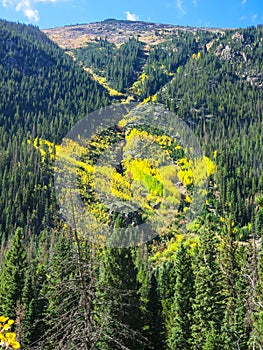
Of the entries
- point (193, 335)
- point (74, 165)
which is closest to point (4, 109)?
point (74, 165)

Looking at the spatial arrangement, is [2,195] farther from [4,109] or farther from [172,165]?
[4,109]

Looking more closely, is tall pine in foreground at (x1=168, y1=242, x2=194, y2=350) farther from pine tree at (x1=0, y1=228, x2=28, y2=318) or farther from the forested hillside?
pine tree at (x1=0, y1=228, x2=28, y2=318)

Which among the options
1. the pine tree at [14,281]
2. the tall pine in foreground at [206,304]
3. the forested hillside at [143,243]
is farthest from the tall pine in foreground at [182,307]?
the pine tree at [14,281]

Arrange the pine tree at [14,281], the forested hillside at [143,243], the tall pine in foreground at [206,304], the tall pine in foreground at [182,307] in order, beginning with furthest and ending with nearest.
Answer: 1. the pine tree at [14,281]
2. the tall pine in foreground at [182,307]
3. the tall pine in foreground at [206,304]
4. the forested hillside at [143,243]

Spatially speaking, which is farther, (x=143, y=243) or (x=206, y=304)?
(x=143, y=243)

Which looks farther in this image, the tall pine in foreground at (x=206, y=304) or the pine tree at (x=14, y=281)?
the pine tree at (x=14, y=281)

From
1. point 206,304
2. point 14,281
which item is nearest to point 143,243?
point 14,281

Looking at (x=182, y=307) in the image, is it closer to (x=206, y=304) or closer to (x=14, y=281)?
(x=206, y=304)

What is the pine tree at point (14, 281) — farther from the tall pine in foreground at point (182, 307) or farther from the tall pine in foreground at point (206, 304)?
the tall pine in foreground at point (206, 304)

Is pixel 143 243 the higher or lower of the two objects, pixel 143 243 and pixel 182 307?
the higher

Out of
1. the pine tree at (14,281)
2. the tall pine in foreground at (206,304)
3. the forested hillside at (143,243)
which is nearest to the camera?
the forested hillside at (143,243)

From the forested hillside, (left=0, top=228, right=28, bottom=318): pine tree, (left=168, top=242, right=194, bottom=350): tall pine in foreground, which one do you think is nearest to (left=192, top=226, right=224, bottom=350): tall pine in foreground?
the forested hillside

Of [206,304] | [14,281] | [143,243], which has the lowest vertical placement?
[206,304]
